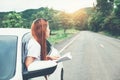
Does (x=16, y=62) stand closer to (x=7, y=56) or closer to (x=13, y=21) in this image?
(x=7, y=56)

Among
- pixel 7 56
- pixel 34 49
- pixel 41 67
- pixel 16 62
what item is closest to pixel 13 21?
pixel 7 56

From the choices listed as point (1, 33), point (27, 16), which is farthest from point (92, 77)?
point (27, 16)

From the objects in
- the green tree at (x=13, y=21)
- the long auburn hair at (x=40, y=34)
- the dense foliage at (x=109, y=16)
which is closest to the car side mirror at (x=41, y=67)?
the long auburn hair at (x=40, y=34)

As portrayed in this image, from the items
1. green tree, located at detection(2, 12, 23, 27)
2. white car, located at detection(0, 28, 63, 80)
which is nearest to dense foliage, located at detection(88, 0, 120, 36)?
green tree, located at detection(2, 12, 23, 27)

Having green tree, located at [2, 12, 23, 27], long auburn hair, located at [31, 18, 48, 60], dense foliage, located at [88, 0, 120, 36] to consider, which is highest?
long auburn hair, located at [31, 18, 48, 60]

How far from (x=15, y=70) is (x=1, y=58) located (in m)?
0.36

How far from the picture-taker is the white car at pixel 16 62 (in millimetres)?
4217

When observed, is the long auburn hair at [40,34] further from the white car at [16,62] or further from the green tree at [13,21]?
the green tree at [13,21]

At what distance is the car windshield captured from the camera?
4441 mm

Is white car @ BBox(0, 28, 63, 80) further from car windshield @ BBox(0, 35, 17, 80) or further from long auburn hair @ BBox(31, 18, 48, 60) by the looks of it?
long auburn hair @ BBox(31, 18, 48, 60)

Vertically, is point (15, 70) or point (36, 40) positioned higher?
point (36, 40)

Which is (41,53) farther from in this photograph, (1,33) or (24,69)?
(1,33)

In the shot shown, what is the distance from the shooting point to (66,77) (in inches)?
490

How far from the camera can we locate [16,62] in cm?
457
